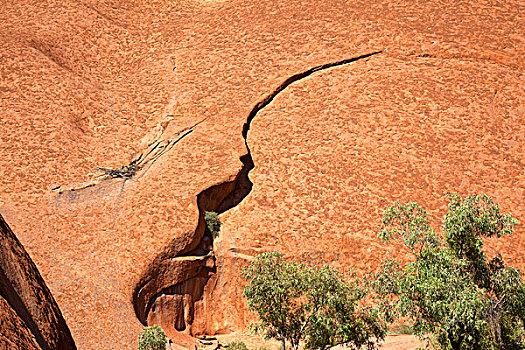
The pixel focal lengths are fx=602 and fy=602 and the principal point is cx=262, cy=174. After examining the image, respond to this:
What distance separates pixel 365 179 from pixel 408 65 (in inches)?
273

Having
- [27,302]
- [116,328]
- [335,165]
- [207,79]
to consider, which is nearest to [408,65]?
[335,165]

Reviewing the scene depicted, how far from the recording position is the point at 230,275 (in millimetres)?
19531

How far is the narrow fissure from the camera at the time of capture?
17656mm

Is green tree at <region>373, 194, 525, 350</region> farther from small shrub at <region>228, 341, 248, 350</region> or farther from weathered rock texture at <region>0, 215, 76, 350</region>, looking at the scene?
weathered rock texture at <region>0, 215, 76, 350</region>

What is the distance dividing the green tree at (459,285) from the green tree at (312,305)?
117 cm

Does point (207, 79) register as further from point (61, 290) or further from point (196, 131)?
point (61, 290)

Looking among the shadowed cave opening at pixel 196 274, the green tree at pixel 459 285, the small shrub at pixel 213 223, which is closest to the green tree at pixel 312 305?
the green tree at pixel 459 285

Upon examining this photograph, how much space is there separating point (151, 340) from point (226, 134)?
986 centimetres

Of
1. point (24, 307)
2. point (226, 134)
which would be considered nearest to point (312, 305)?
point (24, 307)

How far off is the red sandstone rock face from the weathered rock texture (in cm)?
838

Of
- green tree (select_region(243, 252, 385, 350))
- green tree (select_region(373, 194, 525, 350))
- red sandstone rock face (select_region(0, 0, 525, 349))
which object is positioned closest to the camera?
green tree (select_region(373, 194, 525, 350))

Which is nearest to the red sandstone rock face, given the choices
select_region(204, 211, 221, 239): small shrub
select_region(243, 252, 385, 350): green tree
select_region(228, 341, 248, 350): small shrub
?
select_region(204, 211, 221, 239): small shrub

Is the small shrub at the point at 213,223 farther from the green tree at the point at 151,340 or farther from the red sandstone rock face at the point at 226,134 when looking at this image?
the green tree at the point at 151,340

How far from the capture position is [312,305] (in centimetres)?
1420
